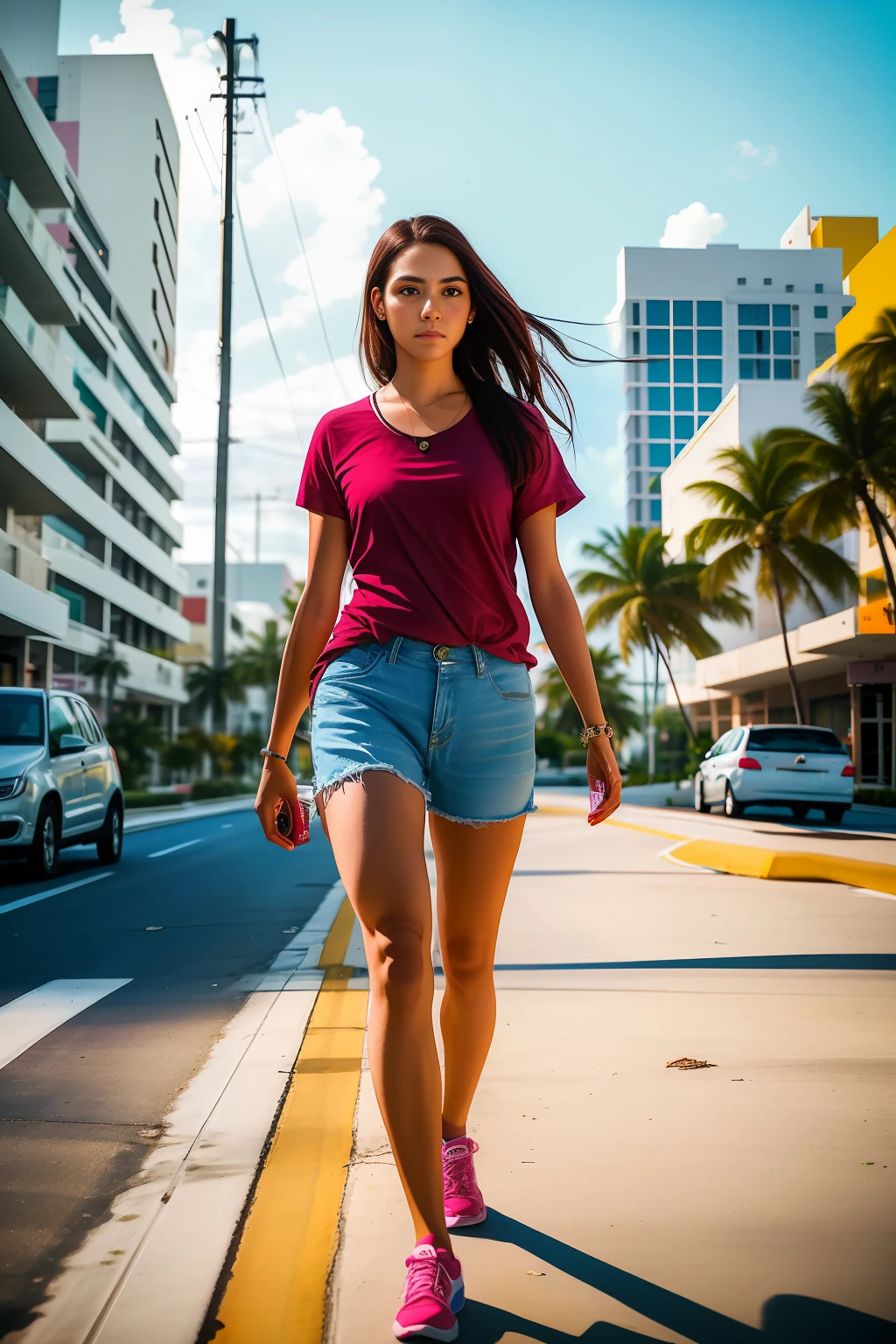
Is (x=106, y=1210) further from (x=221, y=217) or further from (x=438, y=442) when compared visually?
(x=221, y=217)

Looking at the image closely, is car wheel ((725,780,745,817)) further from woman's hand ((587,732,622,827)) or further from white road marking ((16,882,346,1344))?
woman's hand ((587,732,622,827))

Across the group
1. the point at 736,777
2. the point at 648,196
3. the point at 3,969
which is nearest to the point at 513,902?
the point at 3,969

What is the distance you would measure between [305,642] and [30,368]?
28411mm

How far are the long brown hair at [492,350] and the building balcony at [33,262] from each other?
25200 mm

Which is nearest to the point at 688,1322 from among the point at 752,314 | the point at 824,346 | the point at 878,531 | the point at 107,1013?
the point at 107,1013

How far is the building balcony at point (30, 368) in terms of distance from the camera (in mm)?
25922

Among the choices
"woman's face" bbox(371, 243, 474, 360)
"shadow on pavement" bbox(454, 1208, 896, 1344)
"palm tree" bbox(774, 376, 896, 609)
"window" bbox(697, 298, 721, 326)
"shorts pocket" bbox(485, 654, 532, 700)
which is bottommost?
"shadow on pavement" bbox(454, 1208, 896, 1344)

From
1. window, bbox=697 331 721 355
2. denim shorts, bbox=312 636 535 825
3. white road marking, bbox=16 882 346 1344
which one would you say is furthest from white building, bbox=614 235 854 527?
white road marking, bbox=16 882 346 1344

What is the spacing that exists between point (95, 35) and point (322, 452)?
5.82m

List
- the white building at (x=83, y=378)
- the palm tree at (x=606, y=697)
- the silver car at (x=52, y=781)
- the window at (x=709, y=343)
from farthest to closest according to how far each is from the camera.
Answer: the palm tree at (x=606, y=697) < the white building at (x=83, y=378) < the window at (x=709, y=343) < the silver car at (x=52, y=781)

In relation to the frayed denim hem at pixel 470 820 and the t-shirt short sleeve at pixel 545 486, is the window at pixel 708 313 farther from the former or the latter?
the frayed denim hem at pixel 470 820

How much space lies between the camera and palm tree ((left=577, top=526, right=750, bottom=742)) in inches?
1614

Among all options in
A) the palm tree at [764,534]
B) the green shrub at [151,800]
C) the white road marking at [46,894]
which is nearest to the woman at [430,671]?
the white road marking at [46,894]

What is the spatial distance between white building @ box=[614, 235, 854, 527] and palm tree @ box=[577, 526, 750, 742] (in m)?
7.32
